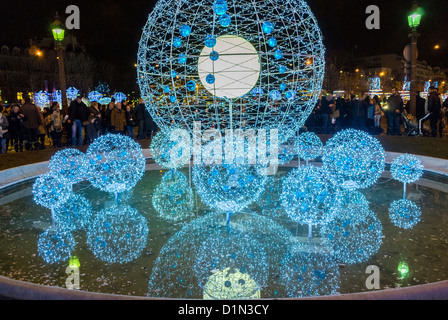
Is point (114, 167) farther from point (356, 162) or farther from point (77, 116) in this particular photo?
point (77, 116)

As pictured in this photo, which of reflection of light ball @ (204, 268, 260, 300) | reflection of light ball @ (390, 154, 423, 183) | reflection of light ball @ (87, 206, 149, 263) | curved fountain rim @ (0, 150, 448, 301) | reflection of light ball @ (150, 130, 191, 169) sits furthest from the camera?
reflection of light ball @ (150, 130, 191, 169)

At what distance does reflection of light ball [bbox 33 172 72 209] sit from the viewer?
17.0 ft

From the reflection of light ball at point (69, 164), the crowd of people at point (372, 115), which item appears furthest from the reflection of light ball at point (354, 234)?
the crowd of people at point (372, 115)

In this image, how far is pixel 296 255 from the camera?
162 inches

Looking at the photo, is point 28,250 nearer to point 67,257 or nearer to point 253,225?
point 67,257

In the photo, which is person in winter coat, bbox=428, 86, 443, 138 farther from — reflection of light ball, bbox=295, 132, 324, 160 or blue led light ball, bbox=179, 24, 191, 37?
blue led light ball, bbox=179, 24, 191, 37

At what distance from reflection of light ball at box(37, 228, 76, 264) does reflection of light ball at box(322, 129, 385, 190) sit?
3923 millimetres

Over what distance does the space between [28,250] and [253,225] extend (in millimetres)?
2655

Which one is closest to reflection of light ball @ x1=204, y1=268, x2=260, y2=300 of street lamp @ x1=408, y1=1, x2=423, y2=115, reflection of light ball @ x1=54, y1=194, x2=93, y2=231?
reflection of light ball @ x1=54, y1=194, x2=93, y2=231

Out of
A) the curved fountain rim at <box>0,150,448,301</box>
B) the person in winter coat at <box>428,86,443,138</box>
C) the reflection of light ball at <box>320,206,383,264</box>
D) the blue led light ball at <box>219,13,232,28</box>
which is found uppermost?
the blue led light ball at <box>219,13,232,28</box>

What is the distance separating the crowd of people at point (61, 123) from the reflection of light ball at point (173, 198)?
5.42 meters

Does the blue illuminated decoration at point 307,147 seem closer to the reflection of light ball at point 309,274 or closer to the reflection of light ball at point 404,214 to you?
the reflection of light ball at point 404,214

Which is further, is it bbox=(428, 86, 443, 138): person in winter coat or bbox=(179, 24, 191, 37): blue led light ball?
bbox=(428, 86, 443, 138): person in winter coat
